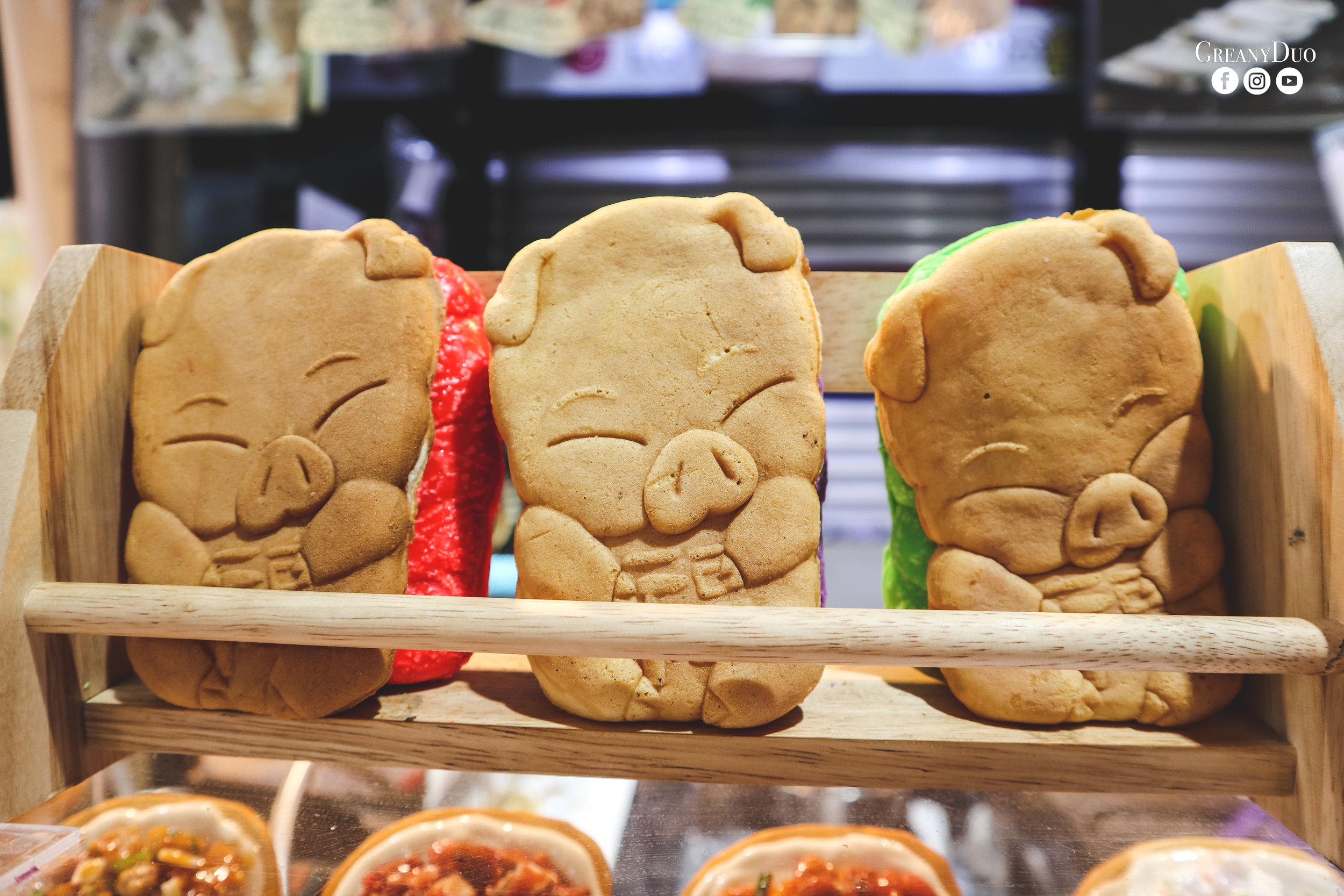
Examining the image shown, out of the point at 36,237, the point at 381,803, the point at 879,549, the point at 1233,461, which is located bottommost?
the point at 879,549

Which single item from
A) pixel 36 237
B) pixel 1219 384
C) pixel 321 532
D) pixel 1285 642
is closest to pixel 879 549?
pixel 1219 384

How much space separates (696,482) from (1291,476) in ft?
2.08

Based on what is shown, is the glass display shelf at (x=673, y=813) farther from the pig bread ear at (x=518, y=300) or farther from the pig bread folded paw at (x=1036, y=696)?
the pig bread ear at (x=518, y=300)

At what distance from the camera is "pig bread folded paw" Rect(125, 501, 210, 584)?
0.92m

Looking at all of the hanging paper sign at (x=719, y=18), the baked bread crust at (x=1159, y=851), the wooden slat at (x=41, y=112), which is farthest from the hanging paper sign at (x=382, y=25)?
the baked bread crust at (x=1159, y=851)

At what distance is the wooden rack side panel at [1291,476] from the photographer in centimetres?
81

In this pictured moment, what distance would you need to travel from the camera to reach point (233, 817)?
873 mm

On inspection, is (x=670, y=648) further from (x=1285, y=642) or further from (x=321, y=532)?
(x=1285, y=642)

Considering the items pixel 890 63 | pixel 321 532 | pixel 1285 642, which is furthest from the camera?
pixel 890 63

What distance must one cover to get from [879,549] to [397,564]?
1.86 m

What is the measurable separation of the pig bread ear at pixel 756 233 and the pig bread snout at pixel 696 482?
213 mm

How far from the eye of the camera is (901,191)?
2.63 metres

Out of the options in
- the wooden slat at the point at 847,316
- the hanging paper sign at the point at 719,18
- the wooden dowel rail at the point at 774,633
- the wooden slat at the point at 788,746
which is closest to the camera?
the wooden dowel rail at the point at 774,633

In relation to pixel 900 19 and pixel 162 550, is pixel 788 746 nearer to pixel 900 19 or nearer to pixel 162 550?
pixel 162 550
